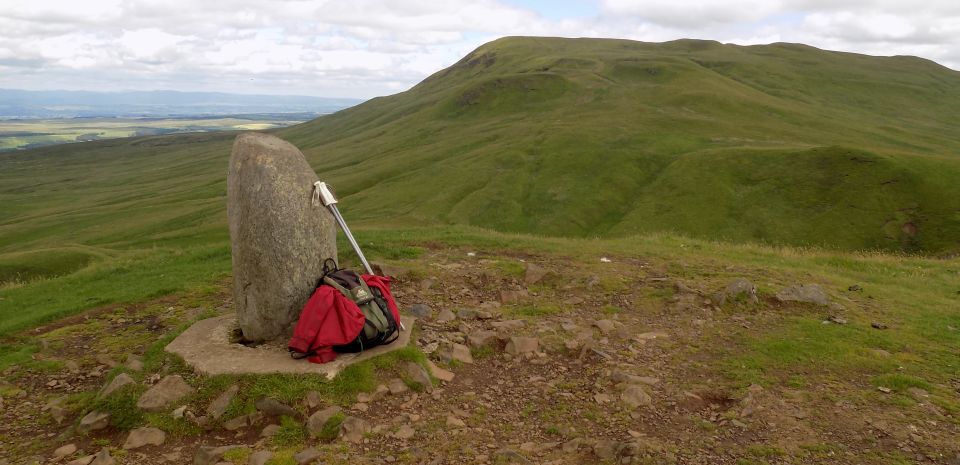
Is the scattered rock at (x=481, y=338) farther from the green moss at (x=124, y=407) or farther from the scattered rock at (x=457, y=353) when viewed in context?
the green moss at (x=124, y=407)

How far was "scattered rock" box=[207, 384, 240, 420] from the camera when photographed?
9343 mm

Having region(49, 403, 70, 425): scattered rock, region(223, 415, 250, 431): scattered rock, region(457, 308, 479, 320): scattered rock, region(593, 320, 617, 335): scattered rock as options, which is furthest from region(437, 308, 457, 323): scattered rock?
region(49, 403, 70, 425): scattered rock

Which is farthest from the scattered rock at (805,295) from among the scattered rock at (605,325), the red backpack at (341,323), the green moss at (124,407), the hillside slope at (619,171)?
the hillside slope at (619,171)

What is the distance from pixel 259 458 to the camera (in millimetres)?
8094

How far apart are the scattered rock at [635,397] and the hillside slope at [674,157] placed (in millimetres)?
61122

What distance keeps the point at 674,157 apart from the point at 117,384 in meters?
90.0

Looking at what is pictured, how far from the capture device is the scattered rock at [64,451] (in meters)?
8.53

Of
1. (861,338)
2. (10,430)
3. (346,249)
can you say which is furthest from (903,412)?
(346,249)

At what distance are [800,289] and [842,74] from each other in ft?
664

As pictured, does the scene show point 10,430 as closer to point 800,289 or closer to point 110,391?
point 110,391

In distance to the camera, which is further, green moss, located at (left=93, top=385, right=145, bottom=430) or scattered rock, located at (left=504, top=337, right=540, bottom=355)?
scattered rock, located at (left=504, top=337, right=540, bottom=355)

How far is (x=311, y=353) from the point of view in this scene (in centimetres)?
1029

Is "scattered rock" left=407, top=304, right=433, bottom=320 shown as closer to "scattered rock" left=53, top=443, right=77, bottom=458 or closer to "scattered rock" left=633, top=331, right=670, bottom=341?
"scattered rock" left=633, top=331, right=670, bottom=341

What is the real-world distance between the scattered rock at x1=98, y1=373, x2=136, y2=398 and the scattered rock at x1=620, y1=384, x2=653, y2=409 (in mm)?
8922
